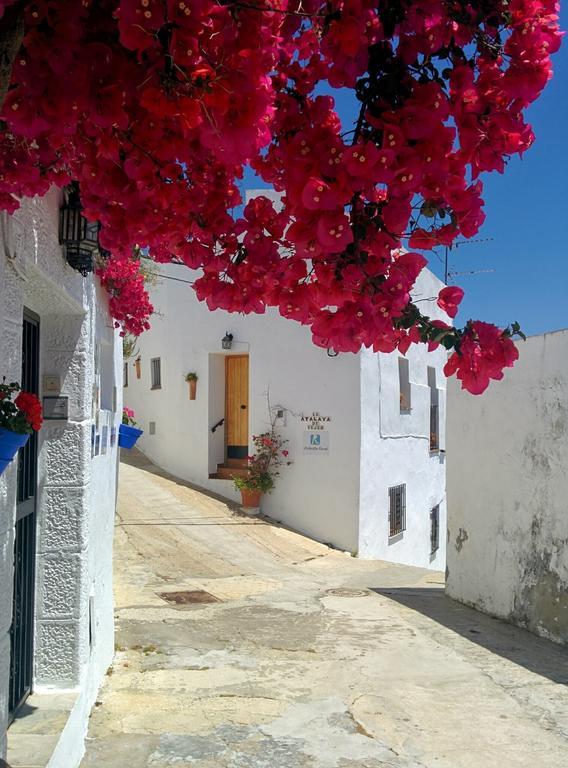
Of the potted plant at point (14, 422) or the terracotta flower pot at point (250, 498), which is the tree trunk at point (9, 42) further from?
the terracotta flower pot at point (250, 498)

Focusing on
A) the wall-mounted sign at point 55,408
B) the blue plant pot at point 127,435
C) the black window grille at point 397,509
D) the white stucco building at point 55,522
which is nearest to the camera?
the white stucco building at point 55,522

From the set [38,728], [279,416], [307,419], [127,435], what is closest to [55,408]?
[38,728]

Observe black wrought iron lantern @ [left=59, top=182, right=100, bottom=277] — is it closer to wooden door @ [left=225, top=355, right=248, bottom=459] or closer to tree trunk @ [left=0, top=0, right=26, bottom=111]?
tree trunk @ [left=0, top=0, right=26, bottom=111]

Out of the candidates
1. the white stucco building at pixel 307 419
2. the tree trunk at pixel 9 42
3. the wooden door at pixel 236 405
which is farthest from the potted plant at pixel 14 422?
the wooden door at pixel 236 405

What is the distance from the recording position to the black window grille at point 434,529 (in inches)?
653

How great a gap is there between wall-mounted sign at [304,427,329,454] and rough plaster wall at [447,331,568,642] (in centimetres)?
435

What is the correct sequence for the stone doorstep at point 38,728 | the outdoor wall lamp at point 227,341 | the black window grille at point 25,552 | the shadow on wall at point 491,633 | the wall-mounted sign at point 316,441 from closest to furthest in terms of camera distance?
the stone doorstep at point 38,728 < the black window grille at point 25,552 < the shadow on wall at point 491,633 < the wall-mounted sign at point 316,441 < the outdoor wall lamp at point 227,341

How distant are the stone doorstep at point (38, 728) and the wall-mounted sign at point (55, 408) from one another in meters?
1.48

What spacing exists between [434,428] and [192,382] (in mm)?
5850

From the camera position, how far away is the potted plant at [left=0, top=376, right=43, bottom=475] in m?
2.15

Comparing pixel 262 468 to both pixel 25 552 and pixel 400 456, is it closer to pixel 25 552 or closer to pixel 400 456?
pixel 400 456

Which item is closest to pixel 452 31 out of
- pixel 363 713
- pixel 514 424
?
pixel 363 713

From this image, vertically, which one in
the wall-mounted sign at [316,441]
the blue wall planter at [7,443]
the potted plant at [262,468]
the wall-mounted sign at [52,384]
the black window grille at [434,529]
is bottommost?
the black window grille at [434,529]

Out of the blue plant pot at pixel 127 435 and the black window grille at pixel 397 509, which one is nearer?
the blue plant pot at pixel 127 435
